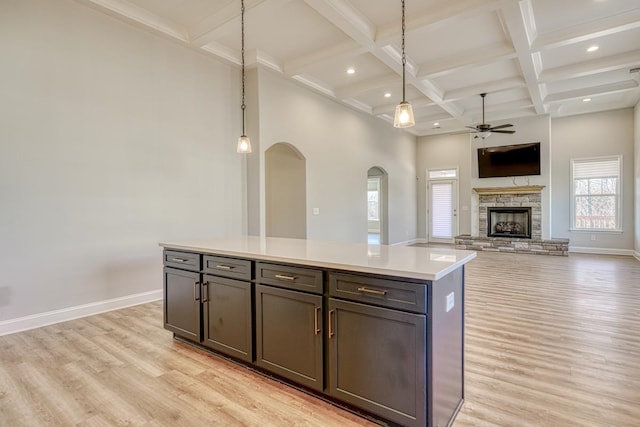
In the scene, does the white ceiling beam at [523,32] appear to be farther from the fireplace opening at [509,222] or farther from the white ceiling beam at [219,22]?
the fireplace opening at [509,222]

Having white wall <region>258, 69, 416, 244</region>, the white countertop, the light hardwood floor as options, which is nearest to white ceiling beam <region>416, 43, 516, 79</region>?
white wall <region>258, 69, 416, 244</region>

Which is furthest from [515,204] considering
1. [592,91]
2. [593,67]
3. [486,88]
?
[593,67]

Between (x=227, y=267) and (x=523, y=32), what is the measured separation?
15.5 feet

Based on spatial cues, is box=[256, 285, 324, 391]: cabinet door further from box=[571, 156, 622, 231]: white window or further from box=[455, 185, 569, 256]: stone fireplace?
box=[571, 156, 622, 231]: white window

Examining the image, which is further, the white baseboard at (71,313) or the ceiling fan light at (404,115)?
the white baseboard at (71,313)

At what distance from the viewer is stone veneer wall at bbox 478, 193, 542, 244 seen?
28.8ft

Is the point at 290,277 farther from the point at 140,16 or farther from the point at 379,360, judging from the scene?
the point at 140,16

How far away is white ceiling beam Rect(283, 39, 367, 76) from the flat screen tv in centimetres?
587

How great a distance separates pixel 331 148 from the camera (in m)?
7.17

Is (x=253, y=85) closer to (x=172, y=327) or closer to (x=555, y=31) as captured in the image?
(x=172, y=327)

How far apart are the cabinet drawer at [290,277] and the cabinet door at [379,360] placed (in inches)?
6.2

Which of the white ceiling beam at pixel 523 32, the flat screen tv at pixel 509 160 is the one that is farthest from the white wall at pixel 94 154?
the flat screen tv at pixel 509 160

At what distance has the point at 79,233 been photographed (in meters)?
3.86

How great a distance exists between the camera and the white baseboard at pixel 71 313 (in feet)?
11.2
